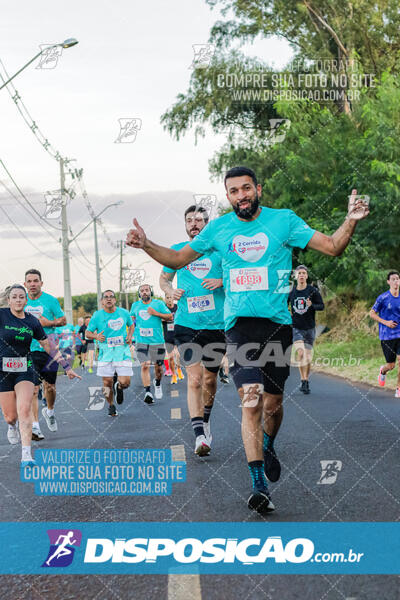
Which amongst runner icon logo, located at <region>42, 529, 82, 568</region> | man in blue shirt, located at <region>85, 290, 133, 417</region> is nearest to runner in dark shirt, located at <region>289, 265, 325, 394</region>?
man in blue shirt, located at <region>85, 290, 133, 417</region>

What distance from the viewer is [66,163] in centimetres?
3366

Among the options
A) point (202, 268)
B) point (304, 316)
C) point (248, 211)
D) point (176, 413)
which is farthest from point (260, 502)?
point (304, 316)

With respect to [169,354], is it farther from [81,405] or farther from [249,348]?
[249,348]

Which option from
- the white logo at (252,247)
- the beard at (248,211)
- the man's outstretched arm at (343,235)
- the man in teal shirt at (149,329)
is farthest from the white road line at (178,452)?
the man in teal shirt at (149,329)

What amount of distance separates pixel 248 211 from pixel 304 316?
795 centimetres

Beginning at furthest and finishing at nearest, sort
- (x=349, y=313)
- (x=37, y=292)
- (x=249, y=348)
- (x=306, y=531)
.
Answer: (x=349, y=313), (x=37, y=292), (x=249, y=348), (x=306, y=531)

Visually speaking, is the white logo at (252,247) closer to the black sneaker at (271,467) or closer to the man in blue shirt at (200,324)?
the black sneaker at (271,467)

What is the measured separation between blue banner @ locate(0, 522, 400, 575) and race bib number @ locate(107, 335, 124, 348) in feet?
24.3

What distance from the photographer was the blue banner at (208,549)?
388 centimetres

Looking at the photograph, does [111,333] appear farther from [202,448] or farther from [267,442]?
[267,442]

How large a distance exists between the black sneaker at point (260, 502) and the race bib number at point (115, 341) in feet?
24.7

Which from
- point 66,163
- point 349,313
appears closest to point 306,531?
point 349,313

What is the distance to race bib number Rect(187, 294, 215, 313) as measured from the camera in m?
7.44

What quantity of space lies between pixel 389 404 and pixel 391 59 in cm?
1946
